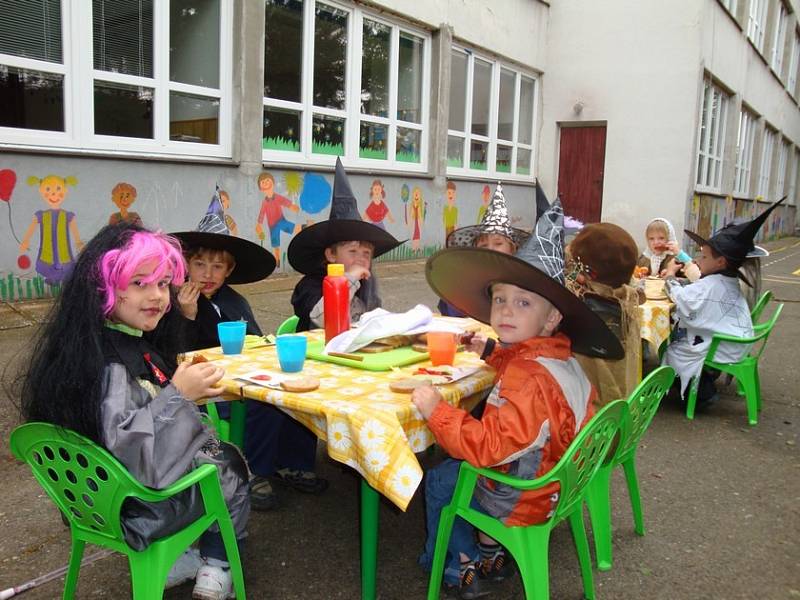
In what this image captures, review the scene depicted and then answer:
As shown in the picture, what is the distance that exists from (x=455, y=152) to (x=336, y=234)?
9554mm

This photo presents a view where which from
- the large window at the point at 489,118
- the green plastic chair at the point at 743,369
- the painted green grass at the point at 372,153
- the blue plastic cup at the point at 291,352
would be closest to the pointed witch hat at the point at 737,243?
the green plastic chair at the point at 743,369

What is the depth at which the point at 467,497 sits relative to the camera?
7.25 ft

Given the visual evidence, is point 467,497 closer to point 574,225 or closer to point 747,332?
point 574,225

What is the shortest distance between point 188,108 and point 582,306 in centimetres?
697

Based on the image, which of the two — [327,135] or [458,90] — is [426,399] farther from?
[458,90]

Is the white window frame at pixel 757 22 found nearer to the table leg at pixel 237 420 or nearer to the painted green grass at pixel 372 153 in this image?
the painted green grass at pixel 372 153

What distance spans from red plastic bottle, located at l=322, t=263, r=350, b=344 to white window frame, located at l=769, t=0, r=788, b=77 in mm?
22917

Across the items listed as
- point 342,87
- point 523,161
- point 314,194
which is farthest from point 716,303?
point 523,161

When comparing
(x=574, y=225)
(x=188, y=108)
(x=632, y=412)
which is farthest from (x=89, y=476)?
(x=188, y=108)

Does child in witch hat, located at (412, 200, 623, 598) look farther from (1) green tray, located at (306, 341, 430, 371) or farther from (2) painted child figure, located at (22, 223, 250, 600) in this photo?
(2) painted child figure, located at (22, 223, 250, 600)

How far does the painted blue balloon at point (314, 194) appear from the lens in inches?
365

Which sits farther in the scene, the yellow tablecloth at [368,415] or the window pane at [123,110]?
the window pane at [123,110]

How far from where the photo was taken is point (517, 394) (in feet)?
6.88

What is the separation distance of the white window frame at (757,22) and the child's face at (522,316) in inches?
731
